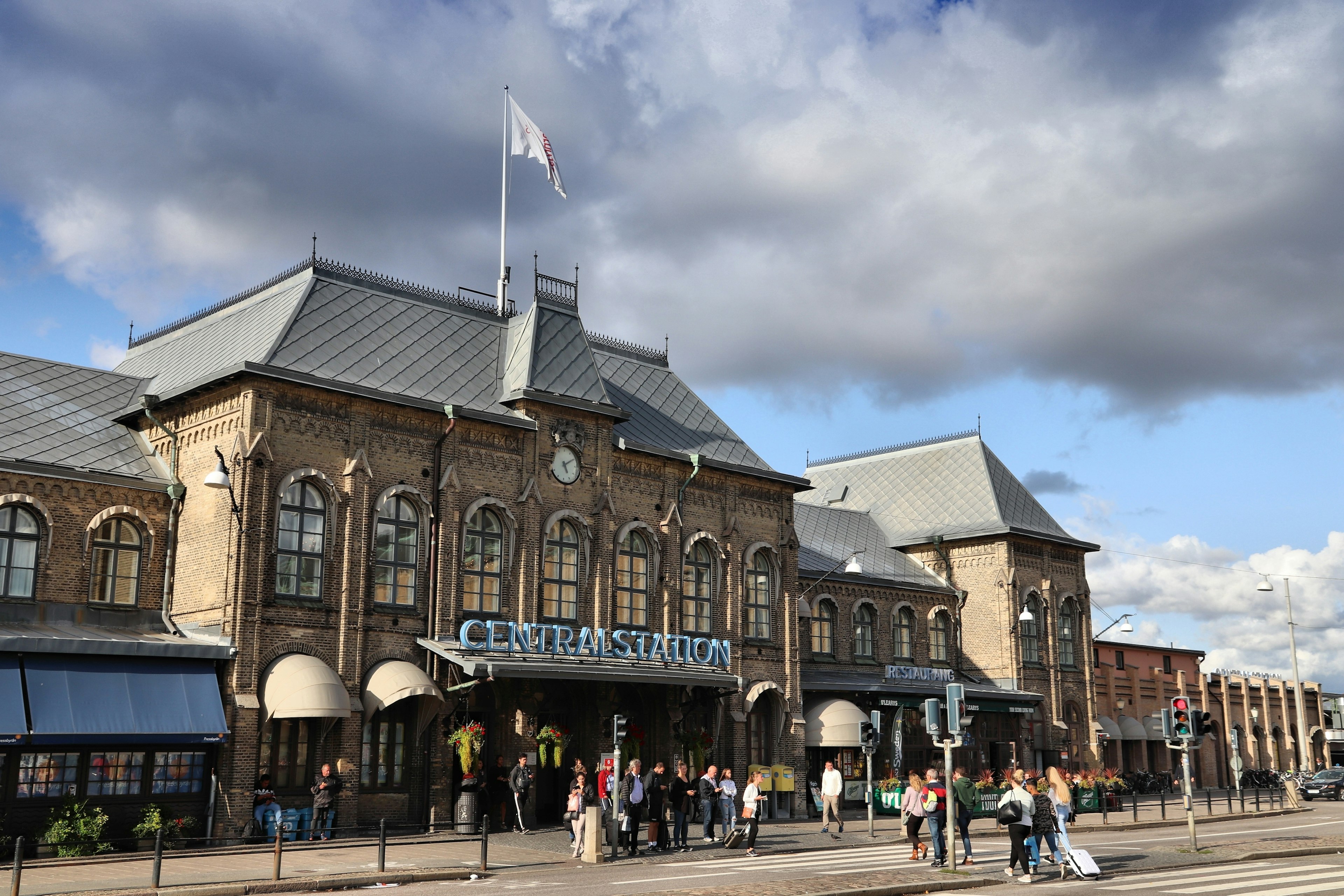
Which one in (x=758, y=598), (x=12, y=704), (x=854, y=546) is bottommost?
(x=12, y=704)

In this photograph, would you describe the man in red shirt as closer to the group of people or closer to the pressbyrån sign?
the pressbyrån sign

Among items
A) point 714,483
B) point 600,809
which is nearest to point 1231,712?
point 714,483

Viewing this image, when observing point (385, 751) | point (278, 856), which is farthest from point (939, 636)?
point (278, 856)

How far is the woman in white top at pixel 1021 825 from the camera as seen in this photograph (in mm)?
19406

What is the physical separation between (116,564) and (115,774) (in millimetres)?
4864

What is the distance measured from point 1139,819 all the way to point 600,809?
61.7 ft

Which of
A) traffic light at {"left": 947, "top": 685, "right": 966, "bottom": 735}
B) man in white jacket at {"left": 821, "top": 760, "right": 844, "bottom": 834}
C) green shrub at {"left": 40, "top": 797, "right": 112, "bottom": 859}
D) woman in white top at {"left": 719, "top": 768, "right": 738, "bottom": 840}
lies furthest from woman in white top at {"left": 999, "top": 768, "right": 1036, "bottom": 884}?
green shrub at {"left": 40, "top": 797, "right": 112, "bottom": 859}

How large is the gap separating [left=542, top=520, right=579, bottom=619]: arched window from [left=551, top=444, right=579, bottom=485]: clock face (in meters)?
1.06

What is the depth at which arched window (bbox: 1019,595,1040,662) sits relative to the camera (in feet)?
150

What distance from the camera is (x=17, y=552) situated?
25.1m

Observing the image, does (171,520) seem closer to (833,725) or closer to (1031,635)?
(833,725)

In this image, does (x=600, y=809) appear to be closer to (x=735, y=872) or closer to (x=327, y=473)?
(x=735, y=872)

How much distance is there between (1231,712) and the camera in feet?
200

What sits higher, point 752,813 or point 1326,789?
point 752,813
